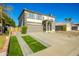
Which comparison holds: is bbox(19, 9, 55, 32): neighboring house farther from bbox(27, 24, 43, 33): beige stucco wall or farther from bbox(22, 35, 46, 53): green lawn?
bbox(22, 35, 46, 53): green lawn

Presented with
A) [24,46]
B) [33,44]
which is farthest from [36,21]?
[24,46]

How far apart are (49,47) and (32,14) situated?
4.61 ft

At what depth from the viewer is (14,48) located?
581 cm

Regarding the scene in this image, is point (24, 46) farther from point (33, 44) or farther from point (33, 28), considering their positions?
point (33, 28)

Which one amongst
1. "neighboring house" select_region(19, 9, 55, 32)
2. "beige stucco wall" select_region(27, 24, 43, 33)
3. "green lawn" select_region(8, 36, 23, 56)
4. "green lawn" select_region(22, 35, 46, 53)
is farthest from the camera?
"beige stucco wall" select_region(27, 24, 43, 33)

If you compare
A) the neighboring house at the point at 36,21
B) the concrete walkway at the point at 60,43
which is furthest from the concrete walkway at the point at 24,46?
the neighboring house at the point at 36,21

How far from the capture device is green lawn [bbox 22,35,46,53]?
5738 millimetres

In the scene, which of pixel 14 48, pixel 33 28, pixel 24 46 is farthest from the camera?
pixel 33 28

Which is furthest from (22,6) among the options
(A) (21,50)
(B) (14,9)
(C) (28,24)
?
(A) (21,50)

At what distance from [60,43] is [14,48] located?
172 centimetres

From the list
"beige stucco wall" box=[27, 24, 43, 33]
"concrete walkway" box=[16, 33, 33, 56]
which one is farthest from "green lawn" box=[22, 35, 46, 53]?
"beige stucco wall" box=[27, 24, 43, 33]

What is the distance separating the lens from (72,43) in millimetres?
5906

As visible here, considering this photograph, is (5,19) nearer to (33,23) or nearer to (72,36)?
(33,23)

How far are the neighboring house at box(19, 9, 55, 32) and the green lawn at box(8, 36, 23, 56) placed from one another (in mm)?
666
